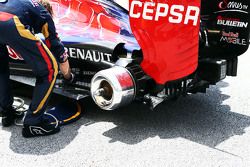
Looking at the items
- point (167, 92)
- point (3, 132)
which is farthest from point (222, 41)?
point (3, 132)

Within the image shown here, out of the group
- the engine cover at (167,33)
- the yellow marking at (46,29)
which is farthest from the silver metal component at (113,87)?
the yellow marking at (46,29)

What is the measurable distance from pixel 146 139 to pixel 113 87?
60 centimetres

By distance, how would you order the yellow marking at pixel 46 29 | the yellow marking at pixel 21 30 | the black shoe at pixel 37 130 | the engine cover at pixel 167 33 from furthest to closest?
the black shoe at pixel 37 130 → the yellow marking at pixel 46 29 → the yellow marking at pixel 21 30 → the engine cover at pixel 167 33

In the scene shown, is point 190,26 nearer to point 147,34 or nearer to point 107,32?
point 147,34

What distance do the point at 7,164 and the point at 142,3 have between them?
163cm

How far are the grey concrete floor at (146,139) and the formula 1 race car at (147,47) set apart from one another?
0.33 metres

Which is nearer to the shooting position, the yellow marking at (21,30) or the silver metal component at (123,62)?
the yellow marking at (21,30)

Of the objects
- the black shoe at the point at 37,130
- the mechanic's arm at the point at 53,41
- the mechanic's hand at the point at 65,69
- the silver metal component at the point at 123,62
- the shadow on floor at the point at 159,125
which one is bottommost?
the shadow on floor at the point at 159,125

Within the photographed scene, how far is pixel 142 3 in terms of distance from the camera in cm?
305

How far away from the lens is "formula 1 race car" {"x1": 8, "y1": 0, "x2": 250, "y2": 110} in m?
3.06

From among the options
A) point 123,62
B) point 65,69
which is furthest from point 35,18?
point 123,62

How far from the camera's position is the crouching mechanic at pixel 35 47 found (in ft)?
10.5

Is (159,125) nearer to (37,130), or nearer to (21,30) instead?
(37,130)

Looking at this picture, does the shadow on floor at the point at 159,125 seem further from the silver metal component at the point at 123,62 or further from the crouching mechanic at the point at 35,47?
the silver metal component at the point at 123,62
